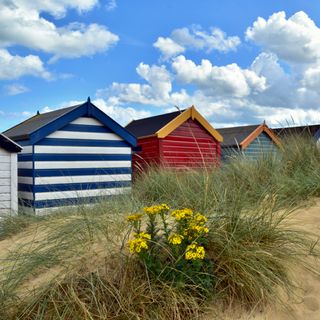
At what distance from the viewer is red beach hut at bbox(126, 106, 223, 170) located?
12016 millimetres

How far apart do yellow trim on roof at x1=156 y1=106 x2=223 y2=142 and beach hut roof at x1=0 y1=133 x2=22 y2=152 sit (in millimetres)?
4806

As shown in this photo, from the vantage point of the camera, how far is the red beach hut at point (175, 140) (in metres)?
12.0

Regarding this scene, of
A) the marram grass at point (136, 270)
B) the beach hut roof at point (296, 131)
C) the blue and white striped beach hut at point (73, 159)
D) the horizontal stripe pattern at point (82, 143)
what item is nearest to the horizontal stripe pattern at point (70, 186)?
the blue and white striped beach hut at point (73, 159)

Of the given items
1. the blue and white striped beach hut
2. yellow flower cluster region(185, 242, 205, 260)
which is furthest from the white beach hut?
yellow flower cluster region(185, 242, 205, 260)

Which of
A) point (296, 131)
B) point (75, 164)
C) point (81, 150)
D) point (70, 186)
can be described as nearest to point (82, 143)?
point (81, 150)

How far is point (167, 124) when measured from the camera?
39.9 feet

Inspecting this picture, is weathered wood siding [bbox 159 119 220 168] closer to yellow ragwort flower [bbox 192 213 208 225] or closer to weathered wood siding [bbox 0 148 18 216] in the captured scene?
weathered wood siding [bbox 0 148 18 216]

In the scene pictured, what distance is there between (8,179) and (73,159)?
5.17 feet

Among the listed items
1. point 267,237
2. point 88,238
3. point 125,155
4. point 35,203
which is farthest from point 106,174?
point 267,237

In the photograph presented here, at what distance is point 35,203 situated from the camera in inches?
331

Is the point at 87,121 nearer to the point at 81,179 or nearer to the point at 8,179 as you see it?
the point at 81,179

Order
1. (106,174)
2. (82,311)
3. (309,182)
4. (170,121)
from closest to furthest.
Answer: (82,311) < (309,182) < (106,174) < (170,121)

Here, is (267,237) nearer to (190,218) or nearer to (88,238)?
(190,218)

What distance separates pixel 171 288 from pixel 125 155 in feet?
23.1
